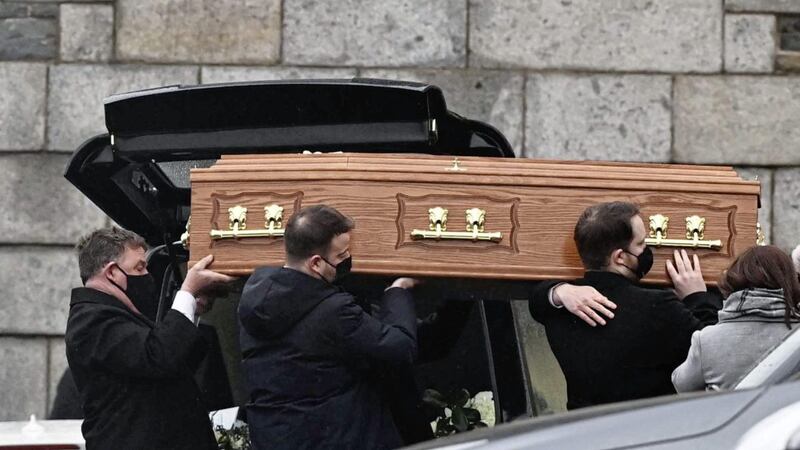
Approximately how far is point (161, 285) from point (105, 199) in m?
0.45

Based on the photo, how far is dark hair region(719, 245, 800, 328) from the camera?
5348mm

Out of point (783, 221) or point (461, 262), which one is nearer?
point (461, 262)

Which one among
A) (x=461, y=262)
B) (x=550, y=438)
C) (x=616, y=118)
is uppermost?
(x=616, y=118)

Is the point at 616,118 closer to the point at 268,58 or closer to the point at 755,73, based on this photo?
the point at 755,73

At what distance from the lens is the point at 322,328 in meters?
5.52

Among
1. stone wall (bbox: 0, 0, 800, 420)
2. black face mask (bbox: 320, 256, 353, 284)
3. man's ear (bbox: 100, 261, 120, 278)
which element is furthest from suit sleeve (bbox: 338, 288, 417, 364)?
stone wall (bbox: 0, 0, 800, 420)

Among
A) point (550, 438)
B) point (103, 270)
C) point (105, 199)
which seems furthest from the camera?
point (105, 199)

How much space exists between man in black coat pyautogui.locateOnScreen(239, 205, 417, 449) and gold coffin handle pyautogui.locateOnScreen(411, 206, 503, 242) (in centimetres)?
28

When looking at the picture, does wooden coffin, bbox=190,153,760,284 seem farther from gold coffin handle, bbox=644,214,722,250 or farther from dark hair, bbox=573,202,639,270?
dark hair, bbox=573,202,639,270

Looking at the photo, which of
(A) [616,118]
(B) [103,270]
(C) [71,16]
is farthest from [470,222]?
(C) [71,16]

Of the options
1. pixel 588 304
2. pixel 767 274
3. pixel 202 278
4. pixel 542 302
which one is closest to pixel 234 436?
pixel 202 278

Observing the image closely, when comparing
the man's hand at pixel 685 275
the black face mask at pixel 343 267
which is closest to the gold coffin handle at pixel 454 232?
the black face mask at pixel 343 267

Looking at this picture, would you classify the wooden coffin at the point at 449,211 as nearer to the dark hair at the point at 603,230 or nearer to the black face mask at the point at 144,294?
the dark hair at the point at 603,230

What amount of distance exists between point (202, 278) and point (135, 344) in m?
0.37
